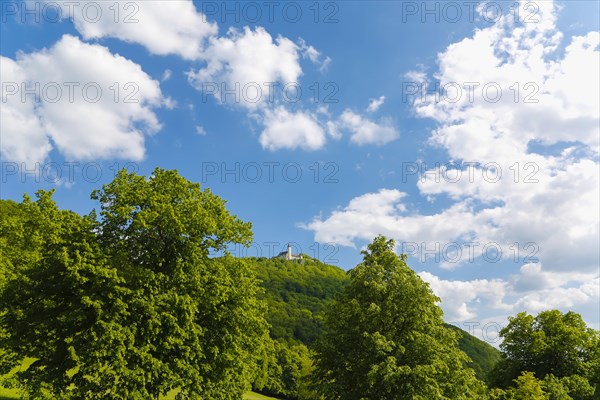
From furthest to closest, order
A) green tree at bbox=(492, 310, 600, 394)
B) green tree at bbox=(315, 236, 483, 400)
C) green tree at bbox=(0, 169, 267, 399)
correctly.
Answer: green tree at bbox=(492, 310, 600, 394)
green tree at bbox=(315, 236, 483, 400)
green tree at bbox=(0, 169, 267, 399)

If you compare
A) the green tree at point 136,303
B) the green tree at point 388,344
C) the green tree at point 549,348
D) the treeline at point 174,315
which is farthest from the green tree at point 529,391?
the green tree at point 136,303

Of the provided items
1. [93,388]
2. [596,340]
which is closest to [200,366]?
[93,388]

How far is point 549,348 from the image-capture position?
5394 cm

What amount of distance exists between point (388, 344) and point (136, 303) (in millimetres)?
A: 15514

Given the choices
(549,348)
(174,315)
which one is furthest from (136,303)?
(549,348)

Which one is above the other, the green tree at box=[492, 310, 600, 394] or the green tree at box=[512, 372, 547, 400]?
the green tree at box=[492, 310, 600, 394]

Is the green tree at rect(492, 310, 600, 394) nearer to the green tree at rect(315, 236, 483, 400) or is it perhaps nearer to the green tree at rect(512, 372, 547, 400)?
the green tree at rect(512, 372, 547, 400)

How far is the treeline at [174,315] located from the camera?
82.0 ft

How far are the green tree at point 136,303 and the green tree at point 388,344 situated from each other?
5623 millimetres

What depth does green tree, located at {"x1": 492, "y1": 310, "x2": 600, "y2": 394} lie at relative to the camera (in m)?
53.1

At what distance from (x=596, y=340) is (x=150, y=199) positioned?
181ft

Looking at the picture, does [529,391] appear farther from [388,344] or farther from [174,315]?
[174,315]

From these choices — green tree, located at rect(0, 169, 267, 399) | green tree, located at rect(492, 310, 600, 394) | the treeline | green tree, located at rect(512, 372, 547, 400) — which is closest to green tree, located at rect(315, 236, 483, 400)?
the treeline

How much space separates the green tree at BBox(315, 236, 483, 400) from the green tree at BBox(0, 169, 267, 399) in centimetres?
562
